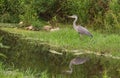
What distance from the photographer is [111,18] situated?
14594mm

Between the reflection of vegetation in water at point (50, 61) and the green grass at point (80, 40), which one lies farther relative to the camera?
the green grass at point (80, 40)

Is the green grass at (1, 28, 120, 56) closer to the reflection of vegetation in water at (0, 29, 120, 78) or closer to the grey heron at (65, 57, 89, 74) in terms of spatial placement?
the reflection of vegetation in water at (0, 29, 120, 78)

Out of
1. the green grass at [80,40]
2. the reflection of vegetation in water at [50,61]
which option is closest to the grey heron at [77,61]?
the reflection of vegetation in water at [50,61]

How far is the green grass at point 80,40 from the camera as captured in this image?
12.6 m

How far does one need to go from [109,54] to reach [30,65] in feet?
9.90

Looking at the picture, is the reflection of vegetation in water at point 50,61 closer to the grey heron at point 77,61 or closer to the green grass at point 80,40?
the grey heron at point 77,61

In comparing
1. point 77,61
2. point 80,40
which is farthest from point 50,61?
point 80,40

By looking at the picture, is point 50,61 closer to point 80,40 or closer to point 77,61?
point 77,61

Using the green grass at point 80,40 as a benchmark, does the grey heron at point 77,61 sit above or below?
below

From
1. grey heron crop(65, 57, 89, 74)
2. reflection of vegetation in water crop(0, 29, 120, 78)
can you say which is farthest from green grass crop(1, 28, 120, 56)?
grey heron crop(65, 57, 89, 74)

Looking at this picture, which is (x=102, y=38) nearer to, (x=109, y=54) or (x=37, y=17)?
(x=109, y=54)

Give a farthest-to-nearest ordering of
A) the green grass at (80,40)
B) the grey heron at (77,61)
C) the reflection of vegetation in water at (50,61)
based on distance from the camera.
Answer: the green grass at (80,40) < the grey heron at (77,61) < the reflection of vegetation in water at (50,61)

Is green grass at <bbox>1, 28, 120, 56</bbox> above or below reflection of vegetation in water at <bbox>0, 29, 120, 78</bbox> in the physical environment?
above

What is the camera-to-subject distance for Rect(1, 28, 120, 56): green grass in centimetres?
1255
